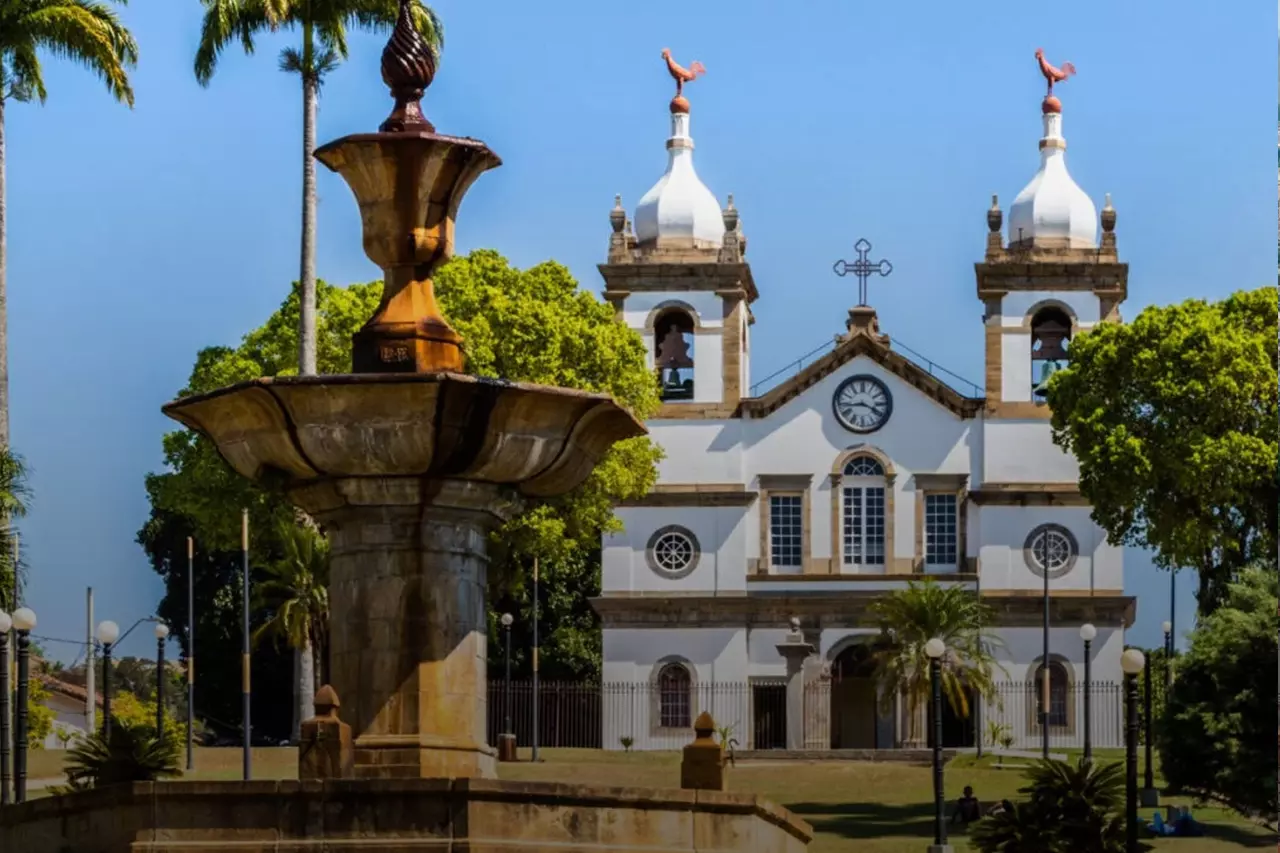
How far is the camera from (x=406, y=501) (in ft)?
80.9

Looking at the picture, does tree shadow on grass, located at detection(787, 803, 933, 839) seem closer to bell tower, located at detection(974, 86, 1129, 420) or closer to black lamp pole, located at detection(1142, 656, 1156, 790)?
black lamp pole, located at detection(1142, 656, 1156, 790)

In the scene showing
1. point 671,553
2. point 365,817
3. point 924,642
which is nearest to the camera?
point 365,817

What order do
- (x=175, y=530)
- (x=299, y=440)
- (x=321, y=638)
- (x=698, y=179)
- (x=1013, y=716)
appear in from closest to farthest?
(x=299, y=440), (x=321, y=638), (x=1013, y=716), (x=698, y=179), (x=175, y=530)

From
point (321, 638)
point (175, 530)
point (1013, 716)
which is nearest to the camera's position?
point (321, 638)

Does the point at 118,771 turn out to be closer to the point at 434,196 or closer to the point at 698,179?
the point at 434,196

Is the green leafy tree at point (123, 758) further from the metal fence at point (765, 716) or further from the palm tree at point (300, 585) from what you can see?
the metal fence at point (765, 716)

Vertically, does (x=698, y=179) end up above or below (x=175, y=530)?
above

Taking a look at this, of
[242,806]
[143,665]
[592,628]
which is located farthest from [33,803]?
[143,665]

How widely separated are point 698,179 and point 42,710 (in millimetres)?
22306

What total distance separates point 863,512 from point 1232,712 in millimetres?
31807

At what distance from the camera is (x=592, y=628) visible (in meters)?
79.6

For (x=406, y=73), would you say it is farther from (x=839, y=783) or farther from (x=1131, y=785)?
(x=839, y=783)

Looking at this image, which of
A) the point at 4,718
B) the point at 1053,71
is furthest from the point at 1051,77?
the point at 4,718

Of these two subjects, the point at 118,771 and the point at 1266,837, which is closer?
the point at 118,771
